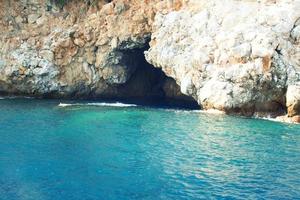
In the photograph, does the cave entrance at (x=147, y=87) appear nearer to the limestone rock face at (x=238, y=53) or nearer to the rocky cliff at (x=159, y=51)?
the rocky cliff at (x=159, y=51)

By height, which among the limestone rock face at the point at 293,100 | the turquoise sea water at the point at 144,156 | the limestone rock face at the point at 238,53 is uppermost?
the limestone rock face at the point at 238,53

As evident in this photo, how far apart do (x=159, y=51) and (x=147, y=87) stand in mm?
16226

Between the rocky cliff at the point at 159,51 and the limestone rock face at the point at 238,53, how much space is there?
0.33 ft

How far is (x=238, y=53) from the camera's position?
49719 millimetres

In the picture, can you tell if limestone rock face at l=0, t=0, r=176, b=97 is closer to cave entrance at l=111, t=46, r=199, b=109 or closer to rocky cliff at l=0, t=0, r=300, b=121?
rocky cliff at l=0, t=0, r=300, b=121

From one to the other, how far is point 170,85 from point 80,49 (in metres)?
14.1

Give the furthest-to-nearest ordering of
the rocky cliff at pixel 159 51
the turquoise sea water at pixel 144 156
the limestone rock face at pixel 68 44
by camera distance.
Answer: the limestone rock face at pixel 68 44, the rocky cliff at pixel 159 51, the turquoise sea water at pixel 144 156

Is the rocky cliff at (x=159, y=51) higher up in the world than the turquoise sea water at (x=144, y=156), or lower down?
higher up

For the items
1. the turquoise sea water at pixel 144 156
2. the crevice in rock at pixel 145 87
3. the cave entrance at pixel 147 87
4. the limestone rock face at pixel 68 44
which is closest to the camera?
the turquoise sea water at pixel 144 156

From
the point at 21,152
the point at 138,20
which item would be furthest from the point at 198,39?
the point at 21,152

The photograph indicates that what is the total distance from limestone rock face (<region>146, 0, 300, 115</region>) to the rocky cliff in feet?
0.33

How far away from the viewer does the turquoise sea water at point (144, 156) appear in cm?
2742

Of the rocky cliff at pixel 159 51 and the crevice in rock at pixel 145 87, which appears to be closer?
the rocky cliff at pixel 159 51

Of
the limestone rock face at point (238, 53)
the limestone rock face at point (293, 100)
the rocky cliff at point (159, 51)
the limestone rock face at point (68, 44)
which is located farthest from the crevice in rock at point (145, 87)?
the limestone rock face at point (293, 100)
